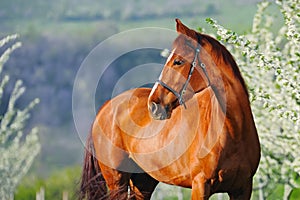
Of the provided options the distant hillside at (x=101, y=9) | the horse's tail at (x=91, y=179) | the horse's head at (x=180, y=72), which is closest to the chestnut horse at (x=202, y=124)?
the horse's head at (x=180, y=72)

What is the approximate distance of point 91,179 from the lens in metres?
6.68

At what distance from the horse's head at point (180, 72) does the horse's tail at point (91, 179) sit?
5.75 ft

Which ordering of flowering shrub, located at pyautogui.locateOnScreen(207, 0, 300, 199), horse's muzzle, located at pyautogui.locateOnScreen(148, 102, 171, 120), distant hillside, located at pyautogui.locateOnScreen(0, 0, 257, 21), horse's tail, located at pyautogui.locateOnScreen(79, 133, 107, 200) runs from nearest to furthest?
horse's muzzle, located at pyautogui.locateOnScreen(148, 102, 171, 120) → horse's tail, located at pyautogui.locateOnScreen(79, 133, 107, 200) → flowering shrub, located at pyautogui.locateOnScreen(207, 0, 300, 199) → distant hillside, located at pyautogui.locateOnScreen(0, 0, 257, 21)

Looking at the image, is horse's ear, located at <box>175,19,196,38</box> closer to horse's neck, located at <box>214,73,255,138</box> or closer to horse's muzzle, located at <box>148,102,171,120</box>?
horse's neck, located at <box>214,73,255,138</box>

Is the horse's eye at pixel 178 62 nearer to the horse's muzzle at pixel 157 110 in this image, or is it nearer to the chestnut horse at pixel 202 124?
the chestnut horse at pixel 202 124

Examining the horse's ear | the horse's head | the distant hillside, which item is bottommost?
the horse's head

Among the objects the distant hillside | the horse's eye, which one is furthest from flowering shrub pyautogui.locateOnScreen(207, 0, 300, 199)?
the distant hillside

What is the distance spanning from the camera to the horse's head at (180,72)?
507cm

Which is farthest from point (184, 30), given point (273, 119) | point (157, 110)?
point (273, 119)

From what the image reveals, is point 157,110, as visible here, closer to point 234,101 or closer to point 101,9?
point 234,101

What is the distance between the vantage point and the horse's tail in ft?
21.9

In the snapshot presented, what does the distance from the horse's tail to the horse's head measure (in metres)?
1.75

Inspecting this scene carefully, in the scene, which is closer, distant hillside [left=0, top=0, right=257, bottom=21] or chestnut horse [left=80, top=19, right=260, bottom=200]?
chestnut horse [left=80, top=19, right=260, bottom=200]

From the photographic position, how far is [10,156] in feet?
52.6
